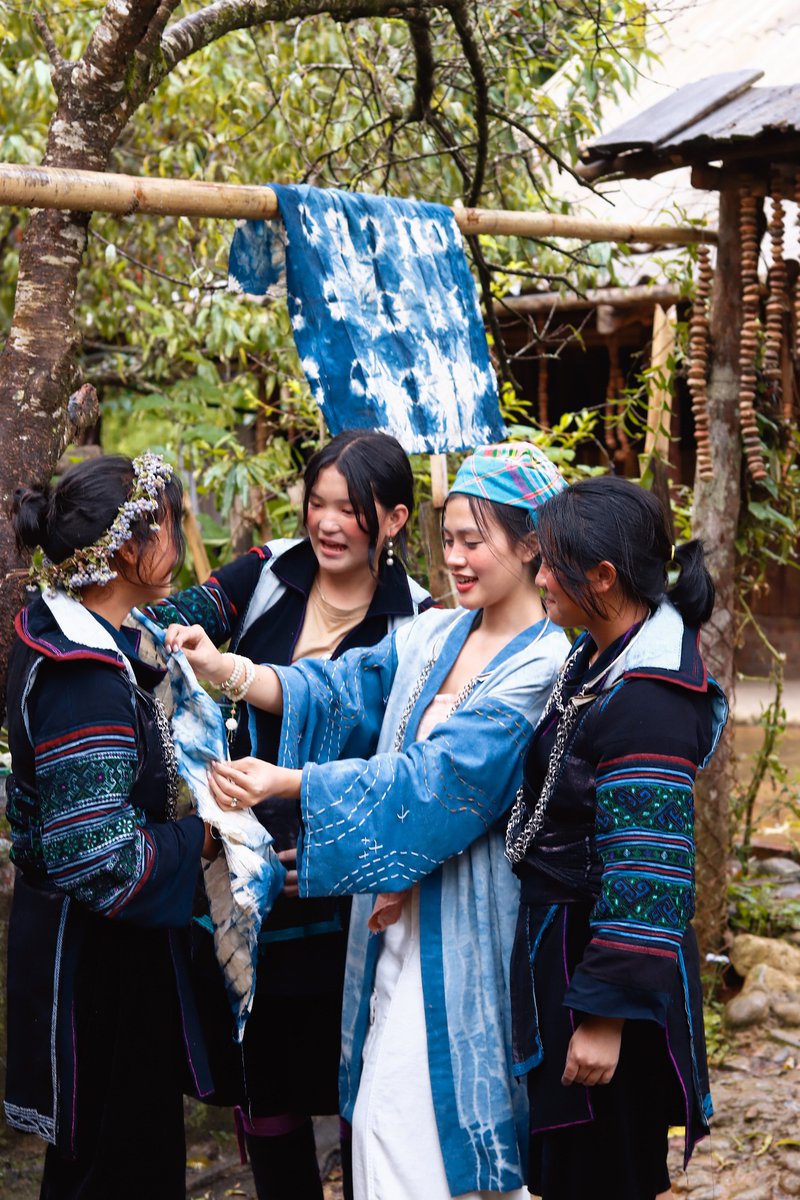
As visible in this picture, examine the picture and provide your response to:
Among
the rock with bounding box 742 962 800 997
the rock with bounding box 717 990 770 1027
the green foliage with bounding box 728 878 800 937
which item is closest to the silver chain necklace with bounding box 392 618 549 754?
the rock with bounding box 717 990 770 1027

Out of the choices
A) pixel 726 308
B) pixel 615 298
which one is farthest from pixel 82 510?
pixel 615 298

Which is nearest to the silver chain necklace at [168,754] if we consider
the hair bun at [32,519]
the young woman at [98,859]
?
the young woman at [98,859]

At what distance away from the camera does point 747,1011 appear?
177 inches

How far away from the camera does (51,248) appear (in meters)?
2.74

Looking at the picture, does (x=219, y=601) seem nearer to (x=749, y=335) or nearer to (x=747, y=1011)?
(x=749, y=335)

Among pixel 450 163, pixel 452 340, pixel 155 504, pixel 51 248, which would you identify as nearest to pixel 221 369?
pixel 450 163

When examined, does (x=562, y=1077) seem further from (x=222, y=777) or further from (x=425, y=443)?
(x=425, y=443)

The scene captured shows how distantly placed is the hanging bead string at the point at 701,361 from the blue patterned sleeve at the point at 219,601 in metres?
2.20

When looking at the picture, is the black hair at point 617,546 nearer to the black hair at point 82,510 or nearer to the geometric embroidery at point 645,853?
the geometric embroidery at point 645,853

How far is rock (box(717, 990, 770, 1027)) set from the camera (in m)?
4.48

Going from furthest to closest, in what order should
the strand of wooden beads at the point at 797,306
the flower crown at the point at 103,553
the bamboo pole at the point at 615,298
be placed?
1. the bamboo pole at the point at 615,298
2. the strand of wooden beads at the point at 797,306
3. the flower crown at the point at 103,553

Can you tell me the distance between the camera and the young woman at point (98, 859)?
2.08m

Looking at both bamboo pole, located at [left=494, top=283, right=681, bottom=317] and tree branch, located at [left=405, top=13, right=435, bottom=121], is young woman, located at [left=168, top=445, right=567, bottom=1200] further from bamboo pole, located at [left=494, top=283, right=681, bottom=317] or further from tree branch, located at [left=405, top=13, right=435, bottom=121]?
bamboo pole, located at [left=494, top=283, right=681, bottom=317]

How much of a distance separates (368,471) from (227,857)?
889 mm
